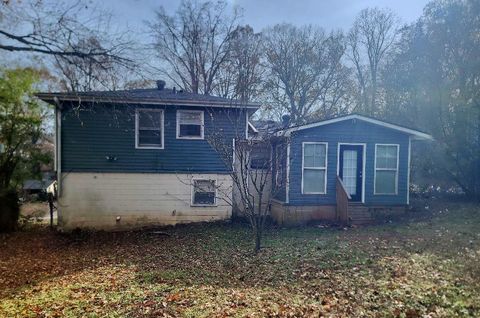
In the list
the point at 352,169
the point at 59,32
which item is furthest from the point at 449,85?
the point at 59,32

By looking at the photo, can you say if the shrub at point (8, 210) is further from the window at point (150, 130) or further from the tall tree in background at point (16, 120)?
the window at point (150, 130)

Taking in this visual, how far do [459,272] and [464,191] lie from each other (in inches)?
421

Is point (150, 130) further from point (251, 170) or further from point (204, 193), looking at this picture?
point (251, 170)

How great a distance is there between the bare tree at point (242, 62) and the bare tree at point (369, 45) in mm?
7925

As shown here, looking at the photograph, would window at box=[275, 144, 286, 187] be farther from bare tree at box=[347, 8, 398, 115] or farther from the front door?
bare tree at box=[347, 8, 398, 115]

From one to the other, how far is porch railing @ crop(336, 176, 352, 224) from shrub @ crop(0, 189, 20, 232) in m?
11.2

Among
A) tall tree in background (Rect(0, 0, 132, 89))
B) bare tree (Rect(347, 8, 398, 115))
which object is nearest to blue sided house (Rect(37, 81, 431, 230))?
tall tree in background (Rect(0, 0, 132, 89))

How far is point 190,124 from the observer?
11695mm

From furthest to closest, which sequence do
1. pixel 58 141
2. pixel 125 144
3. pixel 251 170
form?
pixel 125 144, pixel 251 170, pixel 58 141

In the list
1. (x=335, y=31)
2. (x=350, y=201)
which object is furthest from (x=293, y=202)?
(x=335, y=31)

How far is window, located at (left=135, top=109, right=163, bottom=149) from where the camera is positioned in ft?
37.6

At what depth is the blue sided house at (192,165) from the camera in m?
11.1

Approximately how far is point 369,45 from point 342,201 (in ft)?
65.9

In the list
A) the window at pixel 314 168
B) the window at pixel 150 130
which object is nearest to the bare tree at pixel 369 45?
the window at pixel 314 168
